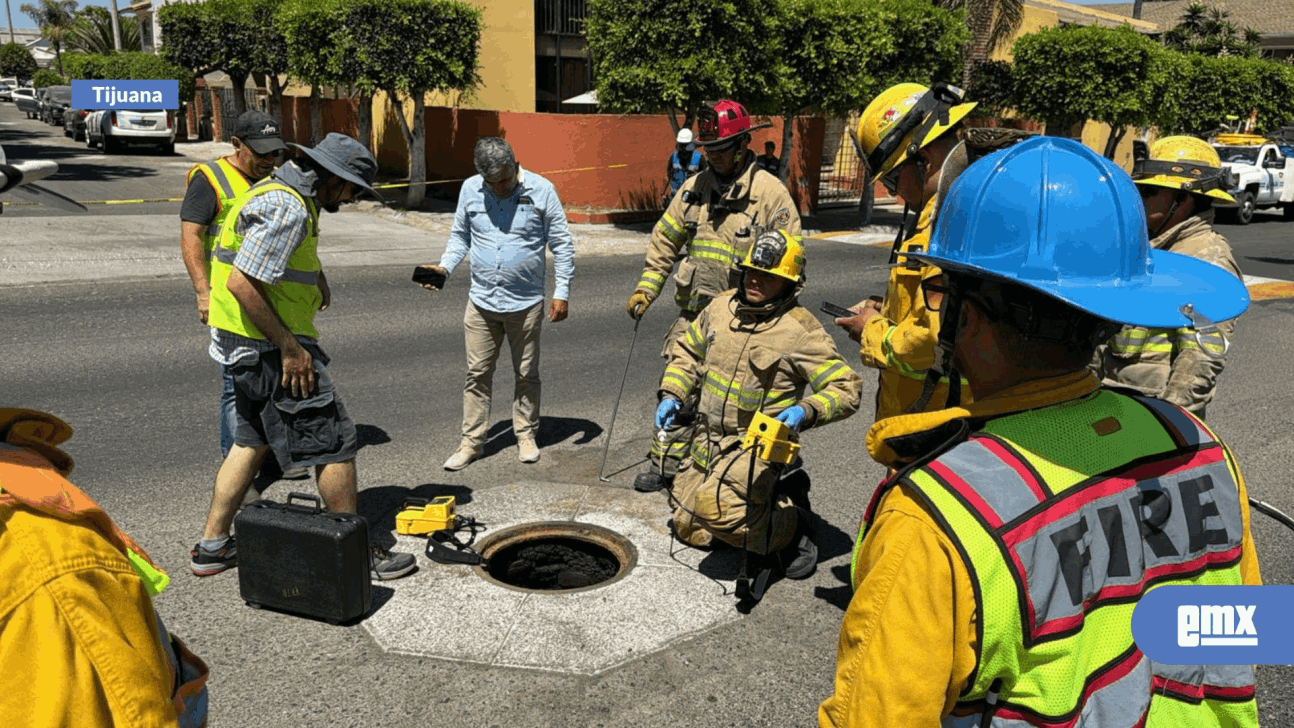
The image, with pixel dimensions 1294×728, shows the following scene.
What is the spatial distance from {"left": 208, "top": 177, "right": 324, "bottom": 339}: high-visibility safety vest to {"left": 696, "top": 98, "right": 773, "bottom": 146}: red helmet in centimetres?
229

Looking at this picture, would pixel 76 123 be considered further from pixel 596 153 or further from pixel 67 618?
pixel 67 618

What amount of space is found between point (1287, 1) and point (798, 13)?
52406mm

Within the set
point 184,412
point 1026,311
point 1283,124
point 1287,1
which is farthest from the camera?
point 1287,1

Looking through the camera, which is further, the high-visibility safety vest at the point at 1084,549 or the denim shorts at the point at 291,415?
the denim shorts at the point at 291,415

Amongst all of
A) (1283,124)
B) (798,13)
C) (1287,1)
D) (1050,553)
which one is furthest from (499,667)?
(1287,1)

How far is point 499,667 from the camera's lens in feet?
12.7

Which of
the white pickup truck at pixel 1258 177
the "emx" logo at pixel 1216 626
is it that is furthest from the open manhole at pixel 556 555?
the white pickup truck at pixel 1258 177

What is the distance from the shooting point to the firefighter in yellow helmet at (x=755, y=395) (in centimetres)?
443

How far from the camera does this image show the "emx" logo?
1.58m

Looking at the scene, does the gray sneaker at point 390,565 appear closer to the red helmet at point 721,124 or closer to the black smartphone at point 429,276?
the black smartphone at point 429,276

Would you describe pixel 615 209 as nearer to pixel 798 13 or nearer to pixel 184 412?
pixel 798 13

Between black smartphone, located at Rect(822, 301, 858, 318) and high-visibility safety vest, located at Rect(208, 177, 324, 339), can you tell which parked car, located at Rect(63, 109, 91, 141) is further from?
black smartphone, located at Rect(822, 301, 858, 318)

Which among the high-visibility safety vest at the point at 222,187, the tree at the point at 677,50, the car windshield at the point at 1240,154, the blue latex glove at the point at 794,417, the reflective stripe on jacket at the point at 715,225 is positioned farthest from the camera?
the car windshield at the point at 1240,154

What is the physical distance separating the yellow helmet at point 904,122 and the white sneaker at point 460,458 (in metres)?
3.31
